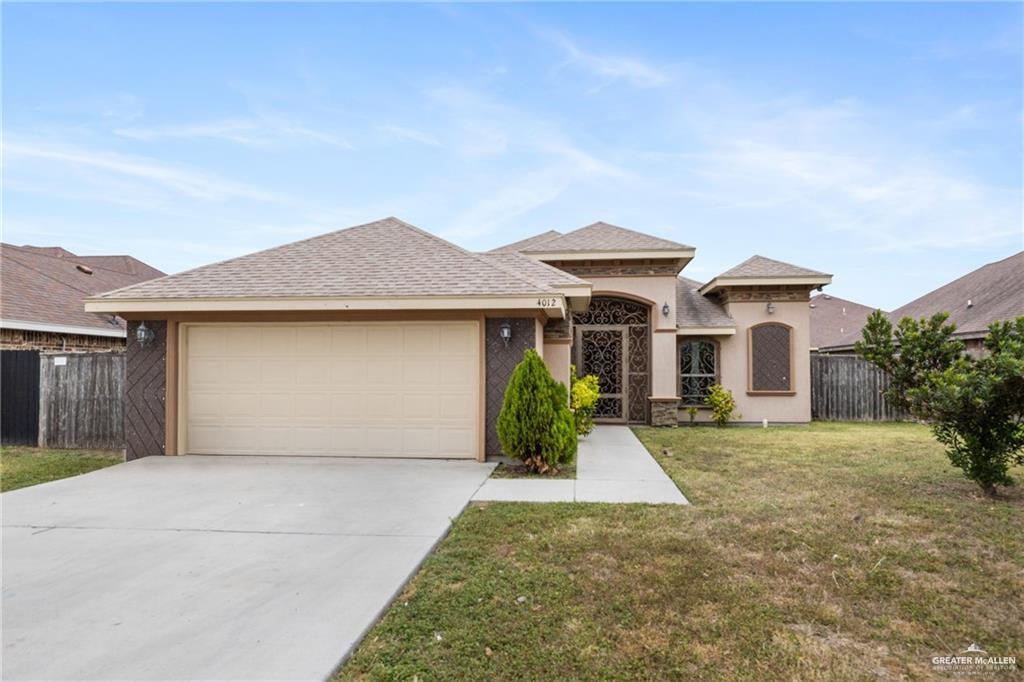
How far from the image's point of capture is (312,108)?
12070 mm

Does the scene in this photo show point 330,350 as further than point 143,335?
Yes

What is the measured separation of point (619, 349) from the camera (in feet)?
42.7

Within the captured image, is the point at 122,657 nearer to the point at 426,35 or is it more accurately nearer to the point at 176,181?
the point at 426,35

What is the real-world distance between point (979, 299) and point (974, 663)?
19294 mm

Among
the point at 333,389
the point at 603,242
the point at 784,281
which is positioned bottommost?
the point at 333,389

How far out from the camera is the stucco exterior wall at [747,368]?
13383mm

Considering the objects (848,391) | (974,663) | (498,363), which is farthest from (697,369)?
(974,663)

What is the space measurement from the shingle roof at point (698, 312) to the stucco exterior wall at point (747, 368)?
1.32ft

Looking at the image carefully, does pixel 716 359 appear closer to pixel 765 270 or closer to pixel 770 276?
pixel 770 276

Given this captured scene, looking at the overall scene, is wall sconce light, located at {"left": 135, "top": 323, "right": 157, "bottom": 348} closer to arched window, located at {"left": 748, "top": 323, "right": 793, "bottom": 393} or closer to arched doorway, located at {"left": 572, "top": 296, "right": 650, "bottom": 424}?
arched doorway, located at {"left": 572, "top": 296, "right": 650, "bottom": 424}

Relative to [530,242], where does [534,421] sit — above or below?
below

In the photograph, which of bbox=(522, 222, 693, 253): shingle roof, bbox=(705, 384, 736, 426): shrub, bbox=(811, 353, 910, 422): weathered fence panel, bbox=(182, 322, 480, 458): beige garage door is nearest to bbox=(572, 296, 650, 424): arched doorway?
bbox=(522, 222, 693, 253): shingle roof

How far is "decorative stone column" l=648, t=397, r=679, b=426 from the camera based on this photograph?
1269 cm

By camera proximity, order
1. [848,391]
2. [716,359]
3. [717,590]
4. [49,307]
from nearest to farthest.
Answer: [717,590]
[49,307]
[716,359]
[848,391]
